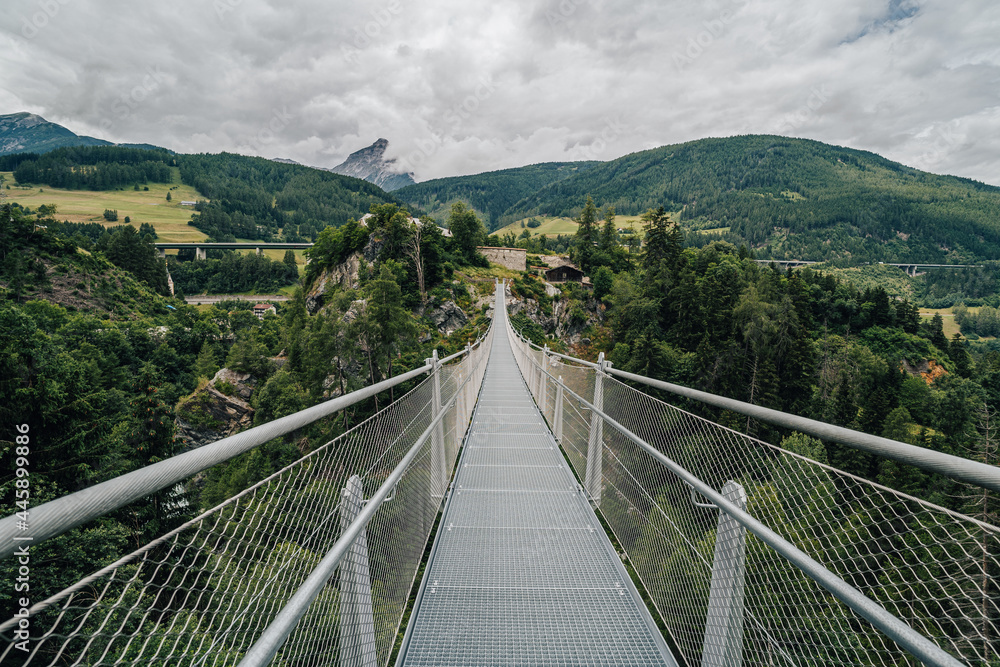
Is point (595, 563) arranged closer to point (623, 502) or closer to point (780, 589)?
point (623, 502)

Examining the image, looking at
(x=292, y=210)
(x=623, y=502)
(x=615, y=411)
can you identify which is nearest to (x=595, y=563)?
(x=623, y=502)

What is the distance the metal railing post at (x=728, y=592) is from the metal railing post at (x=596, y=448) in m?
1.88

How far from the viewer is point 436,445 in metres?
3.78

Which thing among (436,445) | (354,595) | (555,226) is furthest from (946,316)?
(354,595)

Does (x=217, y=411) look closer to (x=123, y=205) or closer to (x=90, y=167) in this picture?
(x=123, y=205)

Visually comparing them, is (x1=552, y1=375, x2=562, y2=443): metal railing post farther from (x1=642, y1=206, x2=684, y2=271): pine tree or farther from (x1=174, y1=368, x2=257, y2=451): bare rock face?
(x1=642, y1=206, x2=684, y2=271): pine tree

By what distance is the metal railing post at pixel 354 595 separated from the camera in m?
1.73

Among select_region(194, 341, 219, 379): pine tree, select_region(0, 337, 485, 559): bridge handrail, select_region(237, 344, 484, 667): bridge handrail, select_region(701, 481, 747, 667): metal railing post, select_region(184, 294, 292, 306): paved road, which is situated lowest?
select_region(194, 341, 219, 379): pine tree

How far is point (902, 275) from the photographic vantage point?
123375 mm

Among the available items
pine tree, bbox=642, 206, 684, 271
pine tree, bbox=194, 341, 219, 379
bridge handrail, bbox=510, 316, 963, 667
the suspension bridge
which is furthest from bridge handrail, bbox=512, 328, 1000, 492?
pine tree, bbox=194, 341, 219, 379

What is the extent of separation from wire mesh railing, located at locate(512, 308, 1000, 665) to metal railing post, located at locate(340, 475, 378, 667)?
5.02ft

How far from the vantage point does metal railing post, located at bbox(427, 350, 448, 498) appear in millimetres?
3734

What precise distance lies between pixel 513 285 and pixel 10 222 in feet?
201

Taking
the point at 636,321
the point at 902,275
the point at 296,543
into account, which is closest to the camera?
the point at 296,543
